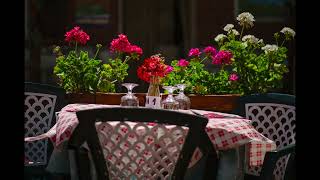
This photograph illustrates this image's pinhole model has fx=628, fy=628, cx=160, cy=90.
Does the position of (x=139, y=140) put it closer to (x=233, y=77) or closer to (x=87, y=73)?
(x=87, y=73)

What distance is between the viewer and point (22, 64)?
1.28 meters

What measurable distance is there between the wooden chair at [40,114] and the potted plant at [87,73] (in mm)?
681

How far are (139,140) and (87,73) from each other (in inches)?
99.7

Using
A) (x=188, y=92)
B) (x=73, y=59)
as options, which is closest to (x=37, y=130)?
(x=73, y=59)

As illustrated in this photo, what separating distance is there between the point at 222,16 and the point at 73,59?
5.93 meters

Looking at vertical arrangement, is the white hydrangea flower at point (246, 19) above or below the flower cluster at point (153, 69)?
above

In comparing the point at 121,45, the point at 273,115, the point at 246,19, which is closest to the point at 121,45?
the point at 121,45

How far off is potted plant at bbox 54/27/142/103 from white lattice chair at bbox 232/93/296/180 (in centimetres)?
124

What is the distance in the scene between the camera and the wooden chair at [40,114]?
12.1 feet

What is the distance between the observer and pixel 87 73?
4.61 m

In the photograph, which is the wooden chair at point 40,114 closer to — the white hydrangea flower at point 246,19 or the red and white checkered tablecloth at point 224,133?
the red and white checkered tablecloth at point 224,133

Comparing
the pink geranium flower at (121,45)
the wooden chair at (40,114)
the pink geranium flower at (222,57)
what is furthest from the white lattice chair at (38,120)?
the pink geranium flower at (222,57)

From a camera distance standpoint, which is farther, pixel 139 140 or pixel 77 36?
pixel 77 36

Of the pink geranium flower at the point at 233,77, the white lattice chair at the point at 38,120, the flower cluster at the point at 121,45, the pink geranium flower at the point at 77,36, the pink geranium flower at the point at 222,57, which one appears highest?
the pink geranium flower at the point at 77,36
